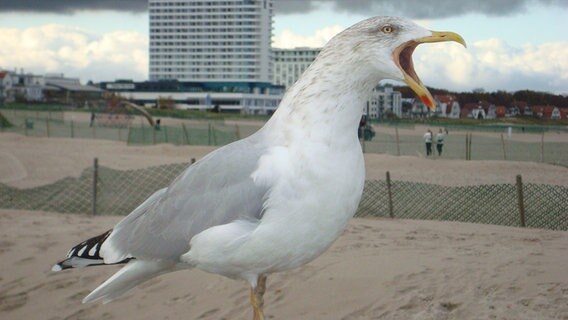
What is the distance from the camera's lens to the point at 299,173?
297 cm

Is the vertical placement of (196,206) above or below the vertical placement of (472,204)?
above

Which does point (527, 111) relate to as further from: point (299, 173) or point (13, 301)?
point (299, 173)

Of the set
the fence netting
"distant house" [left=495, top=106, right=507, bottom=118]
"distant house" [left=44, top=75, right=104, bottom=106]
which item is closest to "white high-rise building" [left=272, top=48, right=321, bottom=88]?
"distant house" [left=44, top=75, right=104, bottom=106]

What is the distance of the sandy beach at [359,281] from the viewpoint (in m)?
5.71

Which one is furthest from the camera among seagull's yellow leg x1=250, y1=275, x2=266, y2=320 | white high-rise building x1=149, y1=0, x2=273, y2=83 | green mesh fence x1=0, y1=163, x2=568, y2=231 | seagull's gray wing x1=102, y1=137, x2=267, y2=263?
white high-rise building x1=149, y1=0, x2=273, y2=83

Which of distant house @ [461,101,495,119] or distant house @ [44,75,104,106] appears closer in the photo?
distant house @ [461,101,495,119]

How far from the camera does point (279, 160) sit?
303 cm

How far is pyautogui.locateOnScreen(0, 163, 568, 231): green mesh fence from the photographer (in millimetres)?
10555

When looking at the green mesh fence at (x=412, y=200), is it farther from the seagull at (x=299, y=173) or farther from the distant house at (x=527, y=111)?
the seagull at (x=299, y=173)

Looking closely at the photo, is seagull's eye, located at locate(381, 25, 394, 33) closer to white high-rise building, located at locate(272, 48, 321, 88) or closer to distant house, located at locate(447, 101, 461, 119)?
distant house, located at locate(447, 101, 461, 119)

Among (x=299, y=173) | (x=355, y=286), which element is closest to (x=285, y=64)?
(x=355, y=286)

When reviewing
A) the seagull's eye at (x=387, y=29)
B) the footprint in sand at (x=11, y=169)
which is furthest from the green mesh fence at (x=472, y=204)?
the footprint in sand at (x=11, y=169)

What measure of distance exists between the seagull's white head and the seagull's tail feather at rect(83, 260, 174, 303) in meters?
1.32

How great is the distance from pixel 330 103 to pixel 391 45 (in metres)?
0.34
